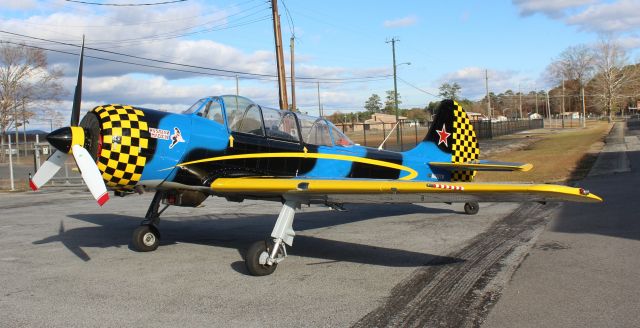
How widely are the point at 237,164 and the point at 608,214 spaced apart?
6.60 m

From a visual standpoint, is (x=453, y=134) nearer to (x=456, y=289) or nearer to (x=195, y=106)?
(x=195, y=106)

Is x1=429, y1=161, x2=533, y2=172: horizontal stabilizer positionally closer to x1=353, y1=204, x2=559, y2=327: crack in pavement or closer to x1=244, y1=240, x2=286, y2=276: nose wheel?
x1=353, y1=204, x2=559, y2=327: crack in pavement

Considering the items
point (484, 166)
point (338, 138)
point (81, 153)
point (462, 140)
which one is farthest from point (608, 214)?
point (81, 153)

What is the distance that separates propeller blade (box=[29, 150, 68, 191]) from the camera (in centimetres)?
664

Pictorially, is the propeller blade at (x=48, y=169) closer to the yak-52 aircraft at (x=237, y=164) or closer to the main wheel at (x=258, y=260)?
the yak-52 aircraft at (x=237, y=164)

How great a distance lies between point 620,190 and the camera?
11992mm

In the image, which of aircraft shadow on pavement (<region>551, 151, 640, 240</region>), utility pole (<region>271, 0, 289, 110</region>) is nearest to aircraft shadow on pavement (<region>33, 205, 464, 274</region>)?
aircraft shadow on pavement (<region>551, 151, 640, 240</region>)

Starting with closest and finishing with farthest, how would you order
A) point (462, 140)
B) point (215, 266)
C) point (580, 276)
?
point (580, 276), point (215, 266), point (462, 140)

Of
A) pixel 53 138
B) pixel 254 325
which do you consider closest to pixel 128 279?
pixel 53 138

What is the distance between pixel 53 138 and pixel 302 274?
10.8 ft

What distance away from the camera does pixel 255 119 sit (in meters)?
7.29

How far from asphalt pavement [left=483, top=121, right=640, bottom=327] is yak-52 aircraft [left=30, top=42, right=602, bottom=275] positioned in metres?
0.94

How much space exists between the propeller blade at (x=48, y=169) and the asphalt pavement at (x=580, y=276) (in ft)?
17.8

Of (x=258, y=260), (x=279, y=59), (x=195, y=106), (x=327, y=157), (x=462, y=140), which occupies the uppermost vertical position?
(x=279, y=59)
